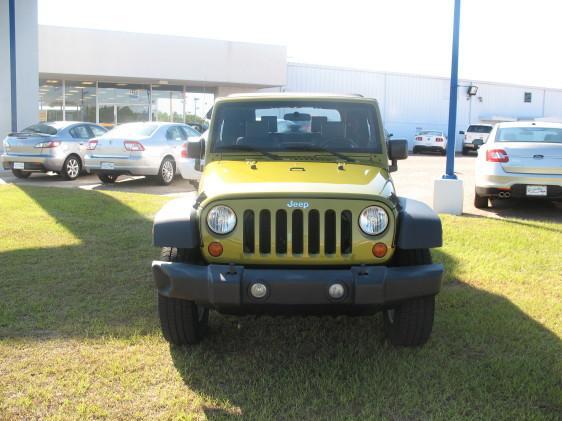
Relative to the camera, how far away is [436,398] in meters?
3.50

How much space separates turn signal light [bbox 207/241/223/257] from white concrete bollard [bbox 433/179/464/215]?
6.76 metres

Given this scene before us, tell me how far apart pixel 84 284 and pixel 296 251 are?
2746mm

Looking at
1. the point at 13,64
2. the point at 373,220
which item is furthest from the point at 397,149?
the point at 13,64

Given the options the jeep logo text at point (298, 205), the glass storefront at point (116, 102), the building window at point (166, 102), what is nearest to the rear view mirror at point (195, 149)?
the jeep logo text at point (298, 205)

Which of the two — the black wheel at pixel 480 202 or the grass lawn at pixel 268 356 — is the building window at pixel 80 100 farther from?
the grass lawn at pixel 268 356

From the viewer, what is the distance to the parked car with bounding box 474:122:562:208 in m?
9.42

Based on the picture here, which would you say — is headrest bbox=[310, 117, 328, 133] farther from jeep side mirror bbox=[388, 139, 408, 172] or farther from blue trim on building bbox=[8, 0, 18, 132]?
blue trim on building bbox=[8, 0, 18, 132]

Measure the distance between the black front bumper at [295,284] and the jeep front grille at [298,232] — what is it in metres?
0.16

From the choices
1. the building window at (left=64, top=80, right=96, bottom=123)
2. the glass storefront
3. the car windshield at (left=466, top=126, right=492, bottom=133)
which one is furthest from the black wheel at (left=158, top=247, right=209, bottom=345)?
the car windshield at (left=466, top=126, right=492, bottom=133)

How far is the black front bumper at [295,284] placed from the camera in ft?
11.7

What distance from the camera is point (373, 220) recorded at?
151 inches

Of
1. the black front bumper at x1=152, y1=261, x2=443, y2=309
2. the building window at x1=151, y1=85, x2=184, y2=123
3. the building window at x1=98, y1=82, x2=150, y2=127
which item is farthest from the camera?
the building window at x1=151, y1=85, x2=184, y2=123

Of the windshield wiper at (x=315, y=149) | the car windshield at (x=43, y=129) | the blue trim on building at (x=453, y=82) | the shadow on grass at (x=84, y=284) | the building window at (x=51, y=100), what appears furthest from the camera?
the building window at (x=51, y=100)

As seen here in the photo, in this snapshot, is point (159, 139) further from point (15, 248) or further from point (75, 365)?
point (75, 365)
